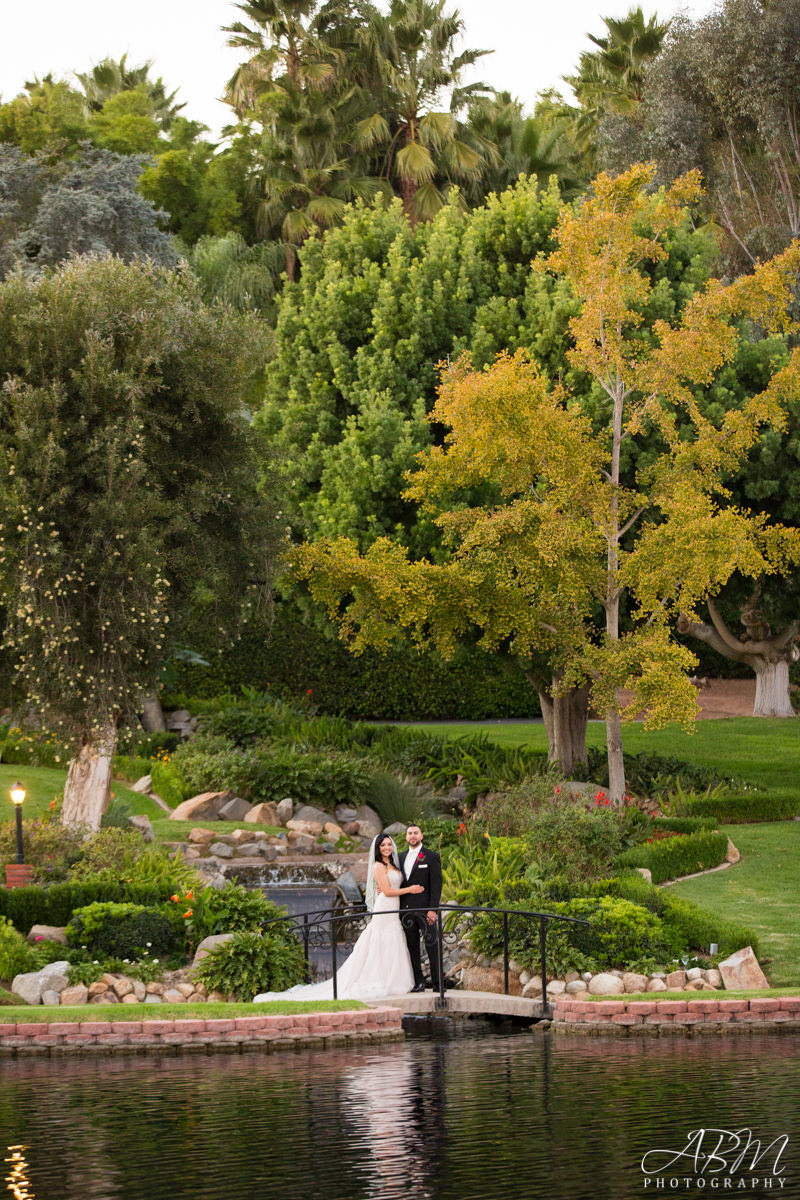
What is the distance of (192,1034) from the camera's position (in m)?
12.1

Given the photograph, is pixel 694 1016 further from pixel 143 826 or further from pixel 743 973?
pixel 143 826

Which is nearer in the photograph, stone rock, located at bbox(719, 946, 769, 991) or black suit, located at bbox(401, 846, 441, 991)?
stone rock, located at bbox(719, 946, 769, 991)

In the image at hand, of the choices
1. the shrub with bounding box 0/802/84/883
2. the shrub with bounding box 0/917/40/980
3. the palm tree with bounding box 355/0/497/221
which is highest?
the palm tree with bounding box 355/0/497/221

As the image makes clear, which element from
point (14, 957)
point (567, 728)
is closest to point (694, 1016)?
point (14, 957)

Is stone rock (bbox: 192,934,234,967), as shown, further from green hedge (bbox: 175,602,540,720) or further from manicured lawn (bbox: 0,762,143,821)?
green hedge (bbox: 175,602,540,720)

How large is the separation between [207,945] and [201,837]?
6.63m

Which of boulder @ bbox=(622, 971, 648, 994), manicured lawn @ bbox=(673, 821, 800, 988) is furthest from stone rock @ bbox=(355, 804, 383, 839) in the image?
boulder @ bbox=(622, 971, 648, 994)

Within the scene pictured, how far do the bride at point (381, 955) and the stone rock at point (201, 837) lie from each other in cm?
751

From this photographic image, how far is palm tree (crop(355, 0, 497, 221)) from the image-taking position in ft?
133

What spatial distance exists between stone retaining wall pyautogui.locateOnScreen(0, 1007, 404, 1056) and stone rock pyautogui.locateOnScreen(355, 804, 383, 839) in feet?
36.4

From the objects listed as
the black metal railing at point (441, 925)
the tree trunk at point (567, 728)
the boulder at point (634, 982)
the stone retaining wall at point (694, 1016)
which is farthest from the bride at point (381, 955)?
the tree trunk at point (567, 728)

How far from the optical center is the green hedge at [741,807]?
22078 mm

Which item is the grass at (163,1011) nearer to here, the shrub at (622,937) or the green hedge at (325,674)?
the shrub at (622,937)

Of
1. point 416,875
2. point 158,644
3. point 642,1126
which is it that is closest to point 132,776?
point 158,644
